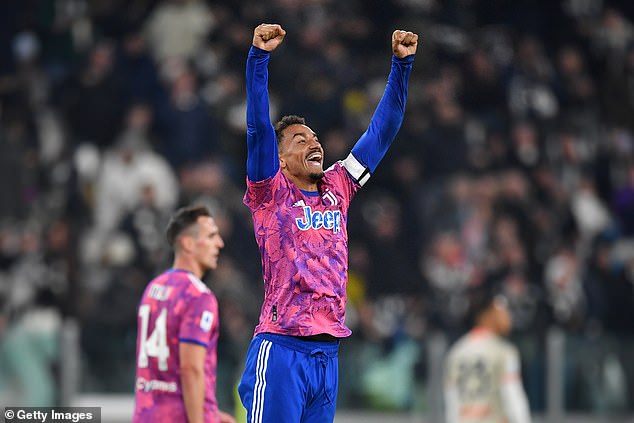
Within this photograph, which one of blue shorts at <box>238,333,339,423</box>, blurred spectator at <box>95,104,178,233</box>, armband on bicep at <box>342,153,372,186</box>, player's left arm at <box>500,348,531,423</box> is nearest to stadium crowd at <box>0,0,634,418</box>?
blurred spectator at <box>95,104,178,233</box>

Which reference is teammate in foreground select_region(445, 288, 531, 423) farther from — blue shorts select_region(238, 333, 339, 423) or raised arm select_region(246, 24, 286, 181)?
raised arm select_region(246, 24, 286, 181)

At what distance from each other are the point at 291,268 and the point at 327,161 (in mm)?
7898

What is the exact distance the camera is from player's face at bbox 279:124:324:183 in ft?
21.1

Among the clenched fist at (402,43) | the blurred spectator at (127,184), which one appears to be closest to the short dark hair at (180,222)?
the clenched fist at (402,43)

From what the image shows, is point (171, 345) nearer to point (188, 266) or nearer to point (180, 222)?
point (188, 266)

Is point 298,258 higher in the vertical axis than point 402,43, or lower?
lower

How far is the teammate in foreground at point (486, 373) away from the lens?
10.5 metres

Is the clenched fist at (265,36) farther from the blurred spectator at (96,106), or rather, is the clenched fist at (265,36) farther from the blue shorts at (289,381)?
the blurred spectator at (96,106)

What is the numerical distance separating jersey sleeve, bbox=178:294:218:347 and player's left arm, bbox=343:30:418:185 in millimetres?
1195

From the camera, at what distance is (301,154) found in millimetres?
6484

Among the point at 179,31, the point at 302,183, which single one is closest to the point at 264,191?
the point at 302,183

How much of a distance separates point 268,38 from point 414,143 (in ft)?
30.5

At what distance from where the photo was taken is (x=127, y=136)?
48.0ft

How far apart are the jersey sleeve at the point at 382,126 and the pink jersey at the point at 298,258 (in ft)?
1.10
